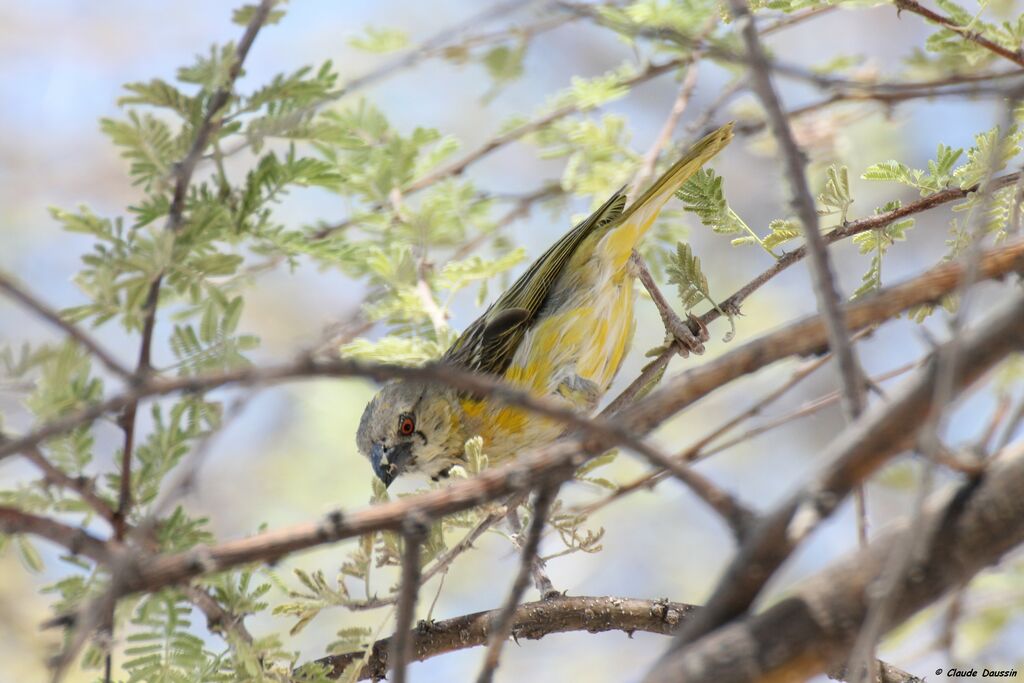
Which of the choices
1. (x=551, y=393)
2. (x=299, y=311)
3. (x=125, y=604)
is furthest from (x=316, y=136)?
(x=299, y=311)

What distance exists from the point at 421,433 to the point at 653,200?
1.51 metres

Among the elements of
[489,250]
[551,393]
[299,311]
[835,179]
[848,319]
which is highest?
[299,311]

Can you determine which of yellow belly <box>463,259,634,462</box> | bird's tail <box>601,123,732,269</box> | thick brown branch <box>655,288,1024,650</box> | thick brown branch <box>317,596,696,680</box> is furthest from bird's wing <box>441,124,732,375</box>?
thick brown branch <box>655,288,1024,650</box>

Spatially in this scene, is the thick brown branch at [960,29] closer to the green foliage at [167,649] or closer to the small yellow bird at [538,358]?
the small yellow bird at [538,358]

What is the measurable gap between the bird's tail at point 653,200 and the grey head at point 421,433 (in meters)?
1.02

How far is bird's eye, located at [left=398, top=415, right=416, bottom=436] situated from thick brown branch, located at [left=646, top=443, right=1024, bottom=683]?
10.4ft

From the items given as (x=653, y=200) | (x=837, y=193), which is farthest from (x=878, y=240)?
(x=653, y=200)

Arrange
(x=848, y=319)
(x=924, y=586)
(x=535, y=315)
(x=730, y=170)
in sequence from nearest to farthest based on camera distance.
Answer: (x=924, y=586)
(x=848, y=319)
(x=535, y=315)
(x=730, y=170)

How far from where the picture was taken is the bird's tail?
3885 mm

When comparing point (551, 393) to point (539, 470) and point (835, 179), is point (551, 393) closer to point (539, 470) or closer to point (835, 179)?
point (835, 179)

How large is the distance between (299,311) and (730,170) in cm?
466

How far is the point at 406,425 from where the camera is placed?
4.68m

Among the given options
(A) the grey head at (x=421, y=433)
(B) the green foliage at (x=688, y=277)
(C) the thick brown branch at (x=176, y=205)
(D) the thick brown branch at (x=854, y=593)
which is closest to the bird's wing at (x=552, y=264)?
(A) the grey head at (x=421, y=433)

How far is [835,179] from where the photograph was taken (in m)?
2.91
